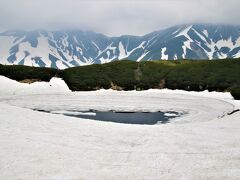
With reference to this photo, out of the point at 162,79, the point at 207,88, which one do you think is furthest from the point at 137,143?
the point at 162,79

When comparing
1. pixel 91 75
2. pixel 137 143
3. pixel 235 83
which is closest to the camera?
pixel 137 143

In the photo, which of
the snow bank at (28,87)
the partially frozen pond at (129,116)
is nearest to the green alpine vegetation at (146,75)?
the snow bank at (28,87)

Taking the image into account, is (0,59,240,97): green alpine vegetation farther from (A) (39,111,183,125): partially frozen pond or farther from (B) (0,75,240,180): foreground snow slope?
(B) (0,75,240,180): foreground snow slope

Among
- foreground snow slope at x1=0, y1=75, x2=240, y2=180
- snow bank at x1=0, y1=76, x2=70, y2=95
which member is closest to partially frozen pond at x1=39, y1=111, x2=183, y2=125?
foreground snow slope at x1=0, y1=75, x2=240, y2=180

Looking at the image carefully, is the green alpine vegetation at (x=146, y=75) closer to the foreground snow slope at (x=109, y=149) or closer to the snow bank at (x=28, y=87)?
the snow bank at (x=28, y=87)

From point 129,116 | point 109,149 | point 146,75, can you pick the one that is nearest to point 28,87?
point 146,75

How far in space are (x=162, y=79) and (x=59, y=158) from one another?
84.6m

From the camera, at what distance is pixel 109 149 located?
84.7 ft

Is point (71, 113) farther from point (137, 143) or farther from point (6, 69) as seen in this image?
point (6, 69)

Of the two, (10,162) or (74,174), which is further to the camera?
(10,162)

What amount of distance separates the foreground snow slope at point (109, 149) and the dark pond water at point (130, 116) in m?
12.8

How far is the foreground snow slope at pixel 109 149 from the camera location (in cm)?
2002

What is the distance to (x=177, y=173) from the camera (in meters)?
19.9

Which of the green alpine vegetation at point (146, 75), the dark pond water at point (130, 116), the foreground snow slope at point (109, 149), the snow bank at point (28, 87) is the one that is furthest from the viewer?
the green alpine vegetation at point (146, 75)
